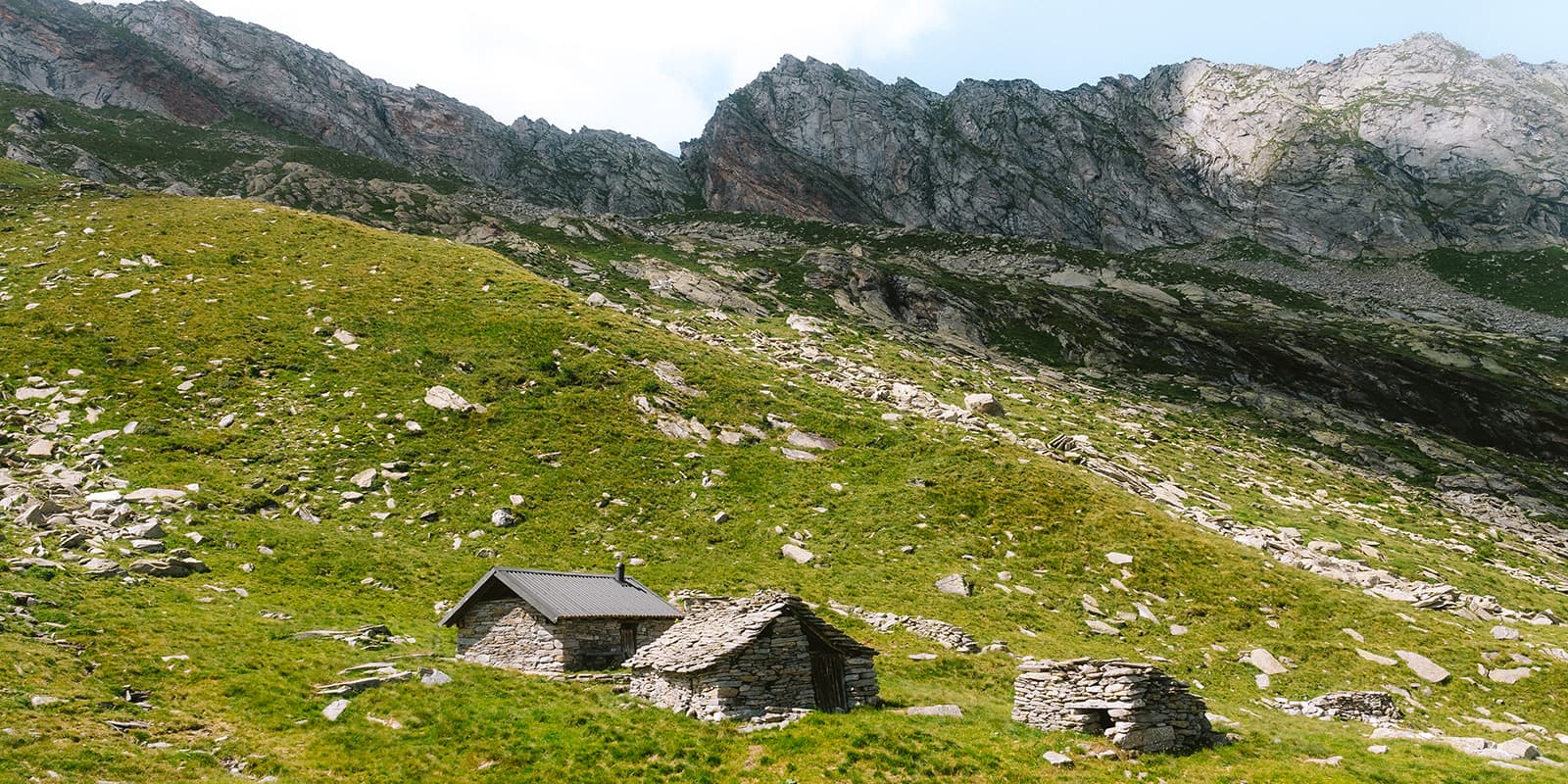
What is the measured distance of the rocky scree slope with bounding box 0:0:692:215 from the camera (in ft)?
463

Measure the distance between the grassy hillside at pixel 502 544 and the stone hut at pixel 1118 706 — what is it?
2.49 feet

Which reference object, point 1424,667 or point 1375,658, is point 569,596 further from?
point 1424,667

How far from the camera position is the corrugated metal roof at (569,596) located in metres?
21.8

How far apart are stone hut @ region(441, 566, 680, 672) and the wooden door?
5968 mm

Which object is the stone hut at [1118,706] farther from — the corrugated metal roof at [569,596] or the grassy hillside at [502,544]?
the corrugated metal roof at [569,596]

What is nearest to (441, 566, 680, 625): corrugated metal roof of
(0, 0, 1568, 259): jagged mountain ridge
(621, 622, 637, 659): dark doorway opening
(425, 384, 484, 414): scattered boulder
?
(621, 622, 637, 659): dark doorway opening

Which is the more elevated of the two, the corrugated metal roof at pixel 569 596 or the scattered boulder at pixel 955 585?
the scattered boulder at pixel 955 585

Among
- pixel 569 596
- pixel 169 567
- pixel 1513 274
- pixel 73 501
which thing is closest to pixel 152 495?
pixel 73 501

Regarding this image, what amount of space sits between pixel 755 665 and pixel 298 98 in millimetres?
182907

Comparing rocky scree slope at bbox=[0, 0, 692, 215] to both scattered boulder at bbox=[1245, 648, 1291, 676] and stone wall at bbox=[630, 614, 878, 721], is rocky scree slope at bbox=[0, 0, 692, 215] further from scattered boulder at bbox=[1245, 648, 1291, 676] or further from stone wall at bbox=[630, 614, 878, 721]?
scattered boulder at bbox=[1245, 648, 1291, 676]

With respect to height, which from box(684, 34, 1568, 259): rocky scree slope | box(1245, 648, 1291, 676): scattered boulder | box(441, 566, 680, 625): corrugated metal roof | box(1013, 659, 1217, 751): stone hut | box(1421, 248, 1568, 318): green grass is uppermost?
box(684, 34, 1568, 259): rocky scree slope

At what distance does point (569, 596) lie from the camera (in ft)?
74.7

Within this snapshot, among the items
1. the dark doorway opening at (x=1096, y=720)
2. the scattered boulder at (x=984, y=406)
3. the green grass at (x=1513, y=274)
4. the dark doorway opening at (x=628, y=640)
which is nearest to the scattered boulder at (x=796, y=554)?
the dark doorway opening at (x=628, y=640)

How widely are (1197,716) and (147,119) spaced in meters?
172
